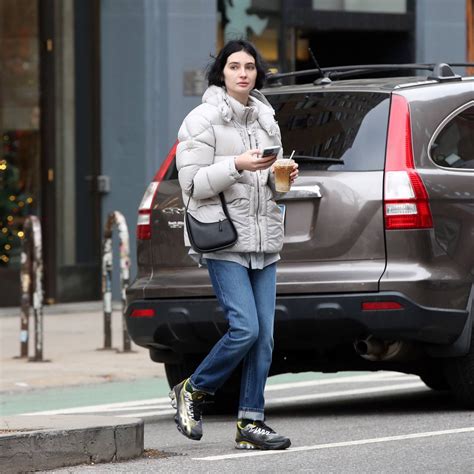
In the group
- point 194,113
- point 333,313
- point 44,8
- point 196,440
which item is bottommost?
point 196,440

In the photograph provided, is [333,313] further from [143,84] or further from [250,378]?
[143,84]

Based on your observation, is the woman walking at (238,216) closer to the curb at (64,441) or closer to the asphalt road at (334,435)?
the asphalt road at (334,435)

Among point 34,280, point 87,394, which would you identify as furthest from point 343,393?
point 34,280

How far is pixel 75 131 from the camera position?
59.3 ft

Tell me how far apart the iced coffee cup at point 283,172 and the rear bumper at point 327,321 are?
1264mm

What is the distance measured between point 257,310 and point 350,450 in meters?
0.75

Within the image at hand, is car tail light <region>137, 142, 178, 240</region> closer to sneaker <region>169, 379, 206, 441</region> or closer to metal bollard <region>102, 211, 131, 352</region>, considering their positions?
sneaker <region>169, 379, 206, 441</region>

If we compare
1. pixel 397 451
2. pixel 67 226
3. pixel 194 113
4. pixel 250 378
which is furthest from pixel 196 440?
pixel 67 226

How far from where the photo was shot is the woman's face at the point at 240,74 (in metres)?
7.59

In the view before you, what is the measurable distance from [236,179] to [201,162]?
8.2 inches

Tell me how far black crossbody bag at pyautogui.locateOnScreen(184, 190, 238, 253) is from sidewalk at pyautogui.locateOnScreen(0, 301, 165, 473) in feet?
2.80

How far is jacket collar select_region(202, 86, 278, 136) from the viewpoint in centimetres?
757

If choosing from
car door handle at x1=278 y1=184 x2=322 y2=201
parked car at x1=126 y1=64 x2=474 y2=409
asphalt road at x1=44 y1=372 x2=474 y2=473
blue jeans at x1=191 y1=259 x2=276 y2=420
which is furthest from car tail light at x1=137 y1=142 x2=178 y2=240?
blue jeans at x1=191 y1=259 x2=276 y2=420

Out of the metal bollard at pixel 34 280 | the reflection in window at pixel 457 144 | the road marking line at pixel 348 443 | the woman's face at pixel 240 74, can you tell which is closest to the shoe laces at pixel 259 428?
the road marking line at pixel 348 443
